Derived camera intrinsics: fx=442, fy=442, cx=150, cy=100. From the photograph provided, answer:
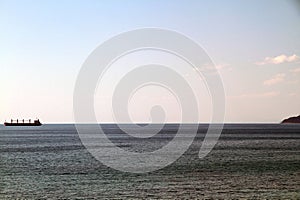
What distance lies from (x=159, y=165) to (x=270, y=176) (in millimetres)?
17741

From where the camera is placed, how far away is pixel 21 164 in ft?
221

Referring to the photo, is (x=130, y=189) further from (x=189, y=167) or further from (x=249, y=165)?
(x=249, y=165)

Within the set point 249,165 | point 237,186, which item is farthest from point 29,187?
point 249,165

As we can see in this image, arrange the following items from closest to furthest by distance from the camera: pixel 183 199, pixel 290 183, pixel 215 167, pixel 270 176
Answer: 1. pixel 183 199
2. pixel 290 183
3. pixel 270 176
4. pixel 215 167

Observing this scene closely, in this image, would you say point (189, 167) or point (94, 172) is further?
point (189, 167)

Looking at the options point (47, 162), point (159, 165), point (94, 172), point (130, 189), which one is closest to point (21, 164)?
point (47, 162)

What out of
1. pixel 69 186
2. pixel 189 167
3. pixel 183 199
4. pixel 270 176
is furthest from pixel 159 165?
pixel 183 199

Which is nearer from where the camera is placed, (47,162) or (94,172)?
(94,172)

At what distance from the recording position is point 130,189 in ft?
140

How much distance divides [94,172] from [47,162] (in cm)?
1695

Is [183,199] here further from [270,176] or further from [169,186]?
[270,176]

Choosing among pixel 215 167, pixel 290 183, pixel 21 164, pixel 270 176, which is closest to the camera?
pixel 290 183

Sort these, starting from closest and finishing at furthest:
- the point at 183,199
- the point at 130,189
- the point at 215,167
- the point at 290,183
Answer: the point at 183,199, the point at 130,189, the point at 290,183, the point at 215,167

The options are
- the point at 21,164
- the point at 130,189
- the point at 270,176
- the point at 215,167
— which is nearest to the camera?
the point at 130,189
